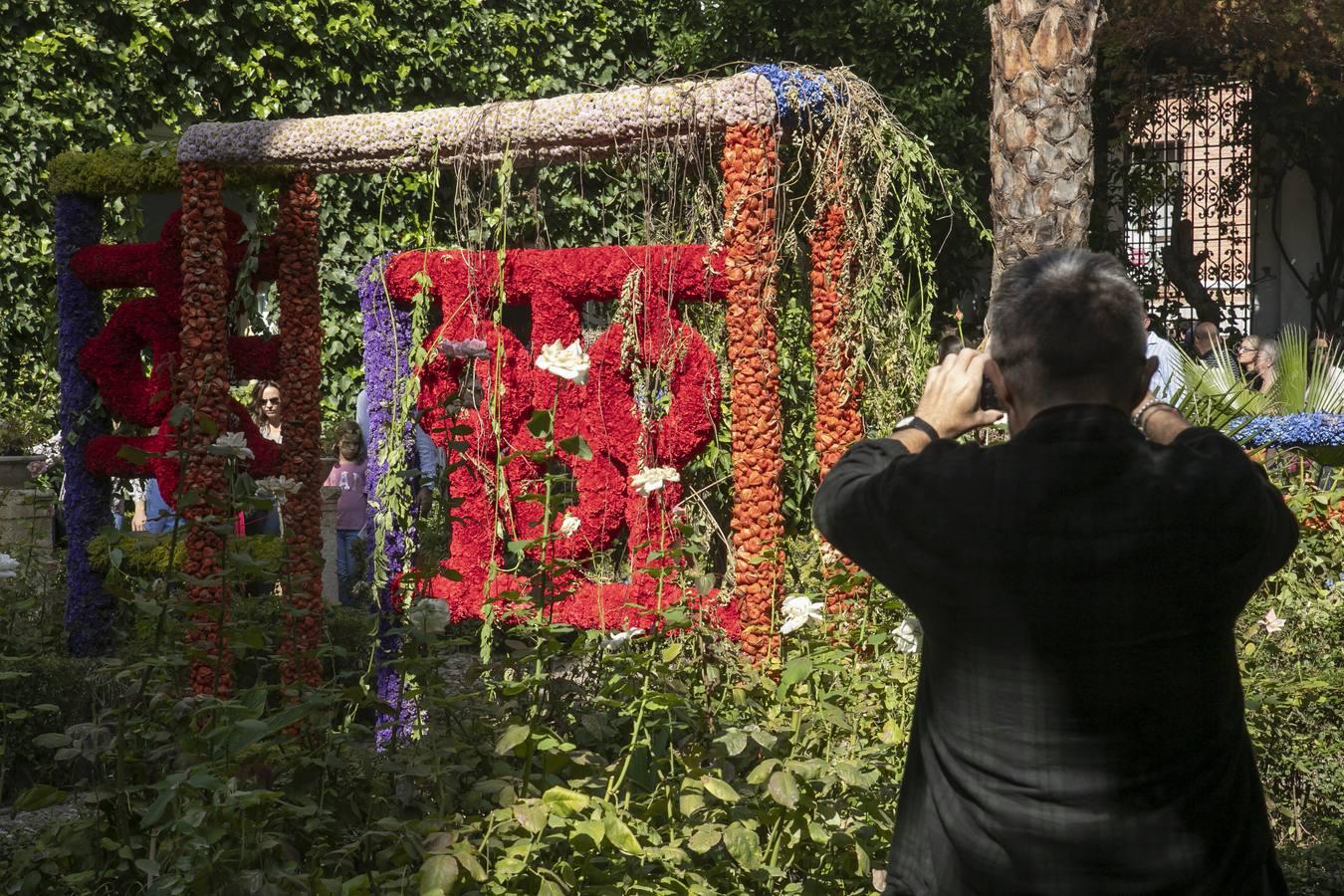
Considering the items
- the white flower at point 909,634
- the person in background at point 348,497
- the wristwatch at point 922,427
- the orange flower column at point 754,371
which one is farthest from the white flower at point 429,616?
the person in background at point 348,497

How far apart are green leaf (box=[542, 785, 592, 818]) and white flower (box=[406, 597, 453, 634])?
577 millimetres

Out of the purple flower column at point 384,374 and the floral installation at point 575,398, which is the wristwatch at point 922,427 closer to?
the floral installation at point 575,398

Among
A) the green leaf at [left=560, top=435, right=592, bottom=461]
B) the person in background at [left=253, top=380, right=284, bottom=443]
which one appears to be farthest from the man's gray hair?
the person in background at [left=253, top=380, right=284, bottom=443]

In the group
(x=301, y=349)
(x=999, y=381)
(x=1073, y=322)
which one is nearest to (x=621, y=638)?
(x=999, y=381)

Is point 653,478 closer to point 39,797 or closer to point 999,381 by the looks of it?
point 39,797

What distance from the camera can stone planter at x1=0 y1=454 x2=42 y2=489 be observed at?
784 cm

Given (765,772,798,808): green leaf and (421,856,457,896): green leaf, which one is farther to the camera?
(765,772,798,808): green leaf

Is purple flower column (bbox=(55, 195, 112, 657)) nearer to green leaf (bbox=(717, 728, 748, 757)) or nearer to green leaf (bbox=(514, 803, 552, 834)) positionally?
green leaf (bbox=(514, 803, 552, 834))

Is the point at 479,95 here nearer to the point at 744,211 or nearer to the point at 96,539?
the point at 96,539

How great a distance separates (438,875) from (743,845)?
52cm

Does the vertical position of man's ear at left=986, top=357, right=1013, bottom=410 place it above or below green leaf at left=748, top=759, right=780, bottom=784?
above

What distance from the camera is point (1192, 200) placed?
500 inches

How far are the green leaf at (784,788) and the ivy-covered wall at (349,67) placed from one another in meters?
5.05

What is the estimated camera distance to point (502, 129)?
4.32m
